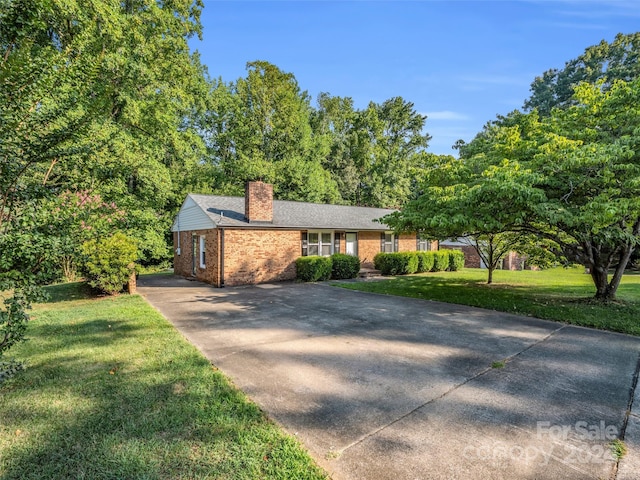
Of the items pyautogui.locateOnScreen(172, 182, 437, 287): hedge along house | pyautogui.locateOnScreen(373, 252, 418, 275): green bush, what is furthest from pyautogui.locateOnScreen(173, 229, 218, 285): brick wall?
pyautogui.locateOnScreen(373, 252, 418, 275): green bush

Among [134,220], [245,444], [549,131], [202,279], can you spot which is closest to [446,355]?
[245,444]

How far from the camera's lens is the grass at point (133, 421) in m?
2.50

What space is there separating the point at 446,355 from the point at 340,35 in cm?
980

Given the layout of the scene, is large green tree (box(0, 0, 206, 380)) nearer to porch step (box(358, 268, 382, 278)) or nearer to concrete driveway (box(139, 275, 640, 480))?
concrete driveway (box(139, 275, 640, 480))

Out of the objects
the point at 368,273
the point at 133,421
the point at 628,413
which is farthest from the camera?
the point at 368,273

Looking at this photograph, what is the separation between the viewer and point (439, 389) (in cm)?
393

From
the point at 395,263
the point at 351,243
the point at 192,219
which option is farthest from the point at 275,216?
the point at 395,263

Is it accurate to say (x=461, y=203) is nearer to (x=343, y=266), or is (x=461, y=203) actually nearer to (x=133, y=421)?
(x=133, y=421)

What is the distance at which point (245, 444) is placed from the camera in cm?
279

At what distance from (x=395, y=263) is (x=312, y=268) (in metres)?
5.29

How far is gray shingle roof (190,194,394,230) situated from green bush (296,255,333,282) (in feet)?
6.04

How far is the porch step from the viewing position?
16.9 meters

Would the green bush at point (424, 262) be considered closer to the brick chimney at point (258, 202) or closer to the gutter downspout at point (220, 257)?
the brick chimney at point (258, 202)

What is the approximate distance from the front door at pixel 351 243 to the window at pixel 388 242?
2223mm
